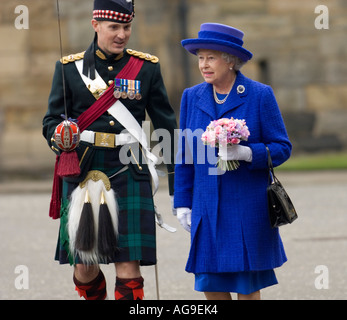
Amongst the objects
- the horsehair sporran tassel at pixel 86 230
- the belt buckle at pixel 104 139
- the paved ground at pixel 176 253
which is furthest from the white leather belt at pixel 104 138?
the paved ground at pixel 176 253

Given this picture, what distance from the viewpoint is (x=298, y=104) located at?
17984mm

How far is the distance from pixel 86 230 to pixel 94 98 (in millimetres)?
763

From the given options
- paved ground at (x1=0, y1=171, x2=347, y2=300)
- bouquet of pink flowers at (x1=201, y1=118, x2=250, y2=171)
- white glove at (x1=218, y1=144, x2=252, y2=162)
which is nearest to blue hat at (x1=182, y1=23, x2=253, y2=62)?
bouquet of pink flowers at (x1=201, y1=118, x2=250, y2=171)

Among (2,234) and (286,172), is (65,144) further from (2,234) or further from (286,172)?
(286,172)

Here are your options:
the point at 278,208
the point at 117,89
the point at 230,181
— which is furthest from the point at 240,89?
the point at 117,89

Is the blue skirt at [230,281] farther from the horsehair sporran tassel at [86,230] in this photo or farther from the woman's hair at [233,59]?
the woman's hair at [233,59]

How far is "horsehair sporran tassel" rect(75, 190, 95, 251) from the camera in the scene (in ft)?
18.7

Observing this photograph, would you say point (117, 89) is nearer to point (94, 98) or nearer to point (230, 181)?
point (94, 98)

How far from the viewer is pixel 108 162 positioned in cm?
575

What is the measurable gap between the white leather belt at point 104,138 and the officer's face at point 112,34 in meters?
0.48

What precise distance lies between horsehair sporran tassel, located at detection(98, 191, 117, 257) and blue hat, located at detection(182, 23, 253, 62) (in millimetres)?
1065

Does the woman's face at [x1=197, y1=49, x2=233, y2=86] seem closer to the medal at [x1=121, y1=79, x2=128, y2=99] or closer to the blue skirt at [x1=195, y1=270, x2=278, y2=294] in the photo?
the medal at [x1=121, y1=79, x2=128, y2=99]

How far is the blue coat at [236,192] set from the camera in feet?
17.3

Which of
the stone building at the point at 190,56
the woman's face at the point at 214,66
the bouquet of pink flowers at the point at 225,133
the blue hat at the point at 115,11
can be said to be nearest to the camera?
the bouquet of pink flowers at the point at 225,133
